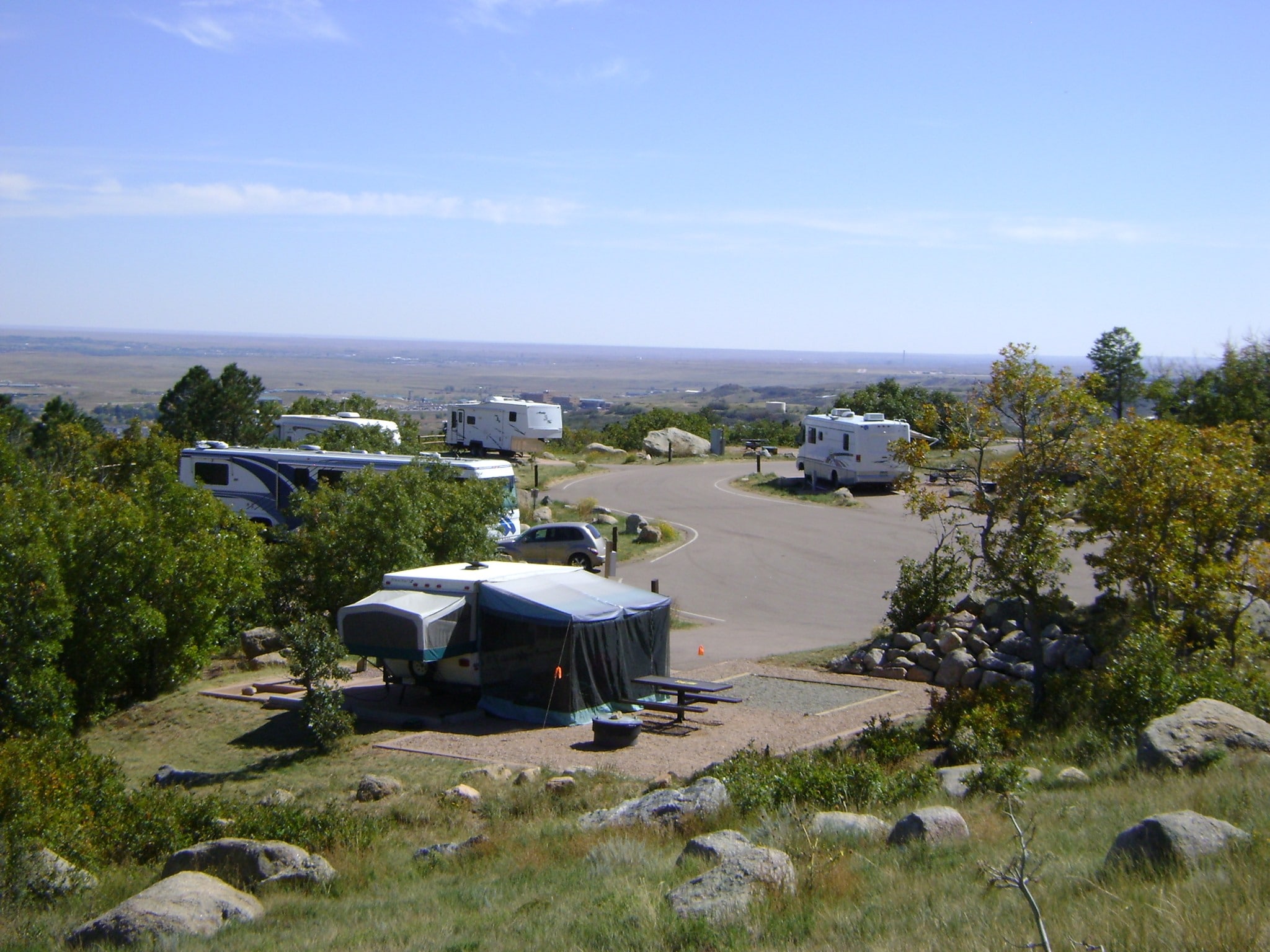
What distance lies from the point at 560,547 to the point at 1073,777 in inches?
692

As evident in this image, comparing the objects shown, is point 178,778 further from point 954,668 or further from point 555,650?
point 954,668

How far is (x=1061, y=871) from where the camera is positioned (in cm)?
611

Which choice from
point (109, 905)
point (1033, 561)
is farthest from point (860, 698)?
point (109, 905)

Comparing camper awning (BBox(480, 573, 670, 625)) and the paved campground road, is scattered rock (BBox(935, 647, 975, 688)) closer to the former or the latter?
→ the paved campground road

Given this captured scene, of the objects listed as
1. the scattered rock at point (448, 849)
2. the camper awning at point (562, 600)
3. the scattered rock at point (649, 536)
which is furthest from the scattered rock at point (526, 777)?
the scattered rock at point (649, 536)

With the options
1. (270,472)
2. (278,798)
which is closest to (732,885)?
(278,798)

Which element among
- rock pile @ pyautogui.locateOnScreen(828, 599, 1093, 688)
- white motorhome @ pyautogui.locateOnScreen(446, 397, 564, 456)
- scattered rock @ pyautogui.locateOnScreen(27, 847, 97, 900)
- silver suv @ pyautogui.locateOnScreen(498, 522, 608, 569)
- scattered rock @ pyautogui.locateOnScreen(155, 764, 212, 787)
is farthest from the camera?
white motorhome @ pyautogui.locateOnScreen(446, 397, 564, 456)

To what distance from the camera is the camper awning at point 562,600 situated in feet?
47.5

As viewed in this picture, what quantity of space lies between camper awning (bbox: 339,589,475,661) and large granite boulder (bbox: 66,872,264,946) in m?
6.50

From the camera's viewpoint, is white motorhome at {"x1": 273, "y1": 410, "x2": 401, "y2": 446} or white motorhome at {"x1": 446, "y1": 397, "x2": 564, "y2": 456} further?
white motorhome at {"x1": 446, "y1": 397, "x2": 564, "y2": 456}

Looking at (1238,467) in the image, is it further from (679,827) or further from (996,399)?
(679,827)

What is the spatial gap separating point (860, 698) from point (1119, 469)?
4.75 meters

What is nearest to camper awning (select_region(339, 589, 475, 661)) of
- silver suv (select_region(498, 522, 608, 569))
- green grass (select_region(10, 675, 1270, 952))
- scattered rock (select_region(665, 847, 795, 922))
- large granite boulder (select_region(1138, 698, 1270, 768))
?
green grass (select_region(10, 675, 1270, 952))

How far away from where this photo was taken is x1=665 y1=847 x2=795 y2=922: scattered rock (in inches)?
236
